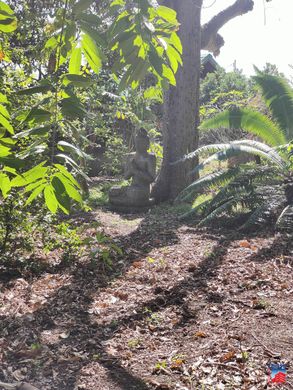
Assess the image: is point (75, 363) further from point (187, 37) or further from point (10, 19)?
point (187, 37)

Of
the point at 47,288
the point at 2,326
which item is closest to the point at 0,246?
the point at 47,288

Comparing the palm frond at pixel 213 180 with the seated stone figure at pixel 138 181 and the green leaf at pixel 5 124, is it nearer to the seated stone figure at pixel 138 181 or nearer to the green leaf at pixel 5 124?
the seated stone figure at pixel 138 181

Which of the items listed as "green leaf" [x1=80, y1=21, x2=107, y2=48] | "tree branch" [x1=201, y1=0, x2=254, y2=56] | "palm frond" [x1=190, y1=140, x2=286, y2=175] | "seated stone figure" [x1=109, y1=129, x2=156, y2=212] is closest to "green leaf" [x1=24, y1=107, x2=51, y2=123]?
"green leaf" [x1=80, y1=21, x2=107, y2=48]

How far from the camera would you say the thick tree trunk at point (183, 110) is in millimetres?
9531

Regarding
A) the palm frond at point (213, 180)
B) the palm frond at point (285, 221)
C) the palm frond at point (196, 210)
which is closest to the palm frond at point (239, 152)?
the palm frond at point (213, 180)

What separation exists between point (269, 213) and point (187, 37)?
4307 mm

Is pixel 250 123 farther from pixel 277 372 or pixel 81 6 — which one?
pixel 81 6

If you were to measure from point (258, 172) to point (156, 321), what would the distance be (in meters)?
4.57

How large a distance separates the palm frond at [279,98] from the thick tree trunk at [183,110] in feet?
4.52

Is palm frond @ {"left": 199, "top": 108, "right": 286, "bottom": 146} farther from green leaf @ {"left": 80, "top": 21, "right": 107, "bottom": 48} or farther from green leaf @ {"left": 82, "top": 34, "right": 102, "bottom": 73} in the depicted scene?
green leaf @ {"left": 80, "top": 21, "right": 107, "bottom": 48}

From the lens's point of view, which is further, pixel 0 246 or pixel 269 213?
pixel 269 213

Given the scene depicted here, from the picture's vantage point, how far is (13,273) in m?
5.00

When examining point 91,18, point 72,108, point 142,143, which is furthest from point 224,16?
point 72,108

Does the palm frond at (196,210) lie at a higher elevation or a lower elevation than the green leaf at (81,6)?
lower
